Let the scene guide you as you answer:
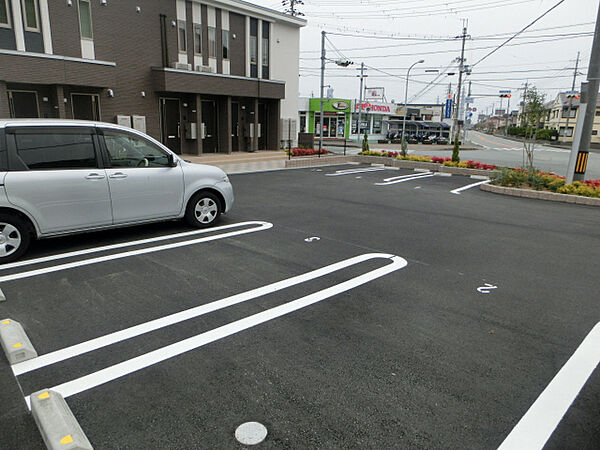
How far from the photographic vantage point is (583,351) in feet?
11.5

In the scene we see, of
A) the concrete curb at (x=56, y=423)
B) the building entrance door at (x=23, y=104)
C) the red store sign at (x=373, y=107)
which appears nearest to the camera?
the concrete curb at (x=56, y=423)

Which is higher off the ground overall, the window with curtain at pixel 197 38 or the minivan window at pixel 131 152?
the window with curtain at pixel 197 38

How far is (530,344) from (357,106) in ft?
162

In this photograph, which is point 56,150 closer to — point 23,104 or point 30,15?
point 23,104

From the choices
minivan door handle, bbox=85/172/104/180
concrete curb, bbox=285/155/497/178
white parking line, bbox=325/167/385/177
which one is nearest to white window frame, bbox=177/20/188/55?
concrete curb, bbox=285/155/497/178

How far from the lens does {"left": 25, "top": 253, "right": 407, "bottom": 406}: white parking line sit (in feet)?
9.68

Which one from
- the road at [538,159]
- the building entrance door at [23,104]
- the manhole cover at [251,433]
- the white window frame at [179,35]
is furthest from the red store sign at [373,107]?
the manhole cover at [251,433]

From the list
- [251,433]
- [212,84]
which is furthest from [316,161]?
→ [251,433]

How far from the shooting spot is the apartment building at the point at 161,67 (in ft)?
47.6

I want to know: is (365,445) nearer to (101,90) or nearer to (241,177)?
(241,177)

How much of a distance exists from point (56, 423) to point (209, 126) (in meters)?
19.7

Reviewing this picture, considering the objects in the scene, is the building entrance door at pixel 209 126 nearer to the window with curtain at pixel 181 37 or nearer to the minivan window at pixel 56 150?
the window with curtain at pixel 181 37

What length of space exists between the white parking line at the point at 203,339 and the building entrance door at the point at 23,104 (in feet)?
48.6

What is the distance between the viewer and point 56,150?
18.5ft
